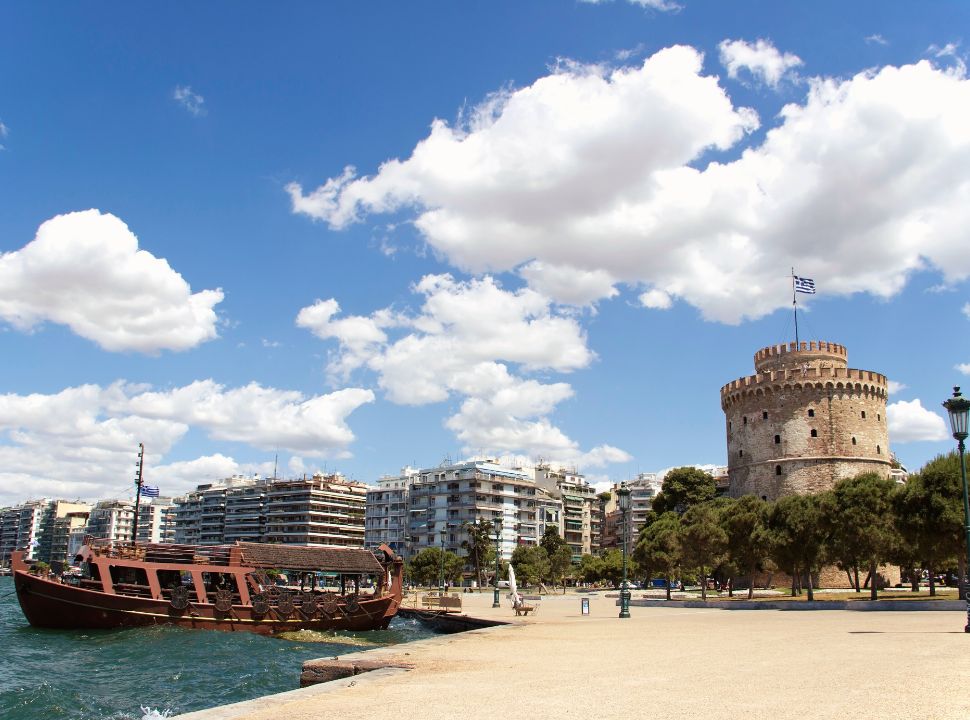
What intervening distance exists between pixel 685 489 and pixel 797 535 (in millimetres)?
35825

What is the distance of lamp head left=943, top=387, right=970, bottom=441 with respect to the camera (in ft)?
56.1

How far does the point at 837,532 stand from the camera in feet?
126

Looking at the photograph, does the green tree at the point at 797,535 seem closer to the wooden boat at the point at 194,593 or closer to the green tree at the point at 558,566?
the wooden boat at the point at 194,593

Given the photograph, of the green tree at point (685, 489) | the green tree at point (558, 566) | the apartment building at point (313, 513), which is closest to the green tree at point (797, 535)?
the green tree at point (685, 489)

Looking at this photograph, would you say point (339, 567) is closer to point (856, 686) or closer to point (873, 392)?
point (856, 686)

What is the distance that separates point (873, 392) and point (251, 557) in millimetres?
51315

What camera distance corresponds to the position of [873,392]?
215ft

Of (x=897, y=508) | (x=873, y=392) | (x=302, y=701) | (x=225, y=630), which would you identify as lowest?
(x=225, y=630)

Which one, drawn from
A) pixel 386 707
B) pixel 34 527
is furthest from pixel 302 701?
pixel 34 527

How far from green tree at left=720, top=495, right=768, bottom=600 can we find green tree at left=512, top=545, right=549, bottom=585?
30.9 metres

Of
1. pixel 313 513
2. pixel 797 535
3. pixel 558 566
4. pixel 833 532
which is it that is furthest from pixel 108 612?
pixel 313 513

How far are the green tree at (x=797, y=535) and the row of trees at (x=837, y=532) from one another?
5 cm

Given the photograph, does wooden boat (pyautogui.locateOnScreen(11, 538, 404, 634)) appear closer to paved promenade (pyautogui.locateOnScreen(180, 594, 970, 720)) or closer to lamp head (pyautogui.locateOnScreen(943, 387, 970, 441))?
paved promenade (pyautogui.locateOnScreen(180, 594, 970, 720))

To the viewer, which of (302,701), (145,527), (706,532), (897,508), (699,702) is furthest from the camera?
(145,527)
